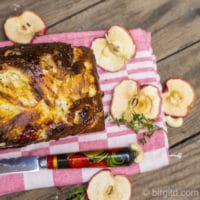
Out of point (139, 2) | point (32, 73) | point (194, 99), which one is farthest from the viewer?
point (139, 2)

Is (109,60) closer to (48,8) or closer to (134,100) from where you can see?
(134,100)

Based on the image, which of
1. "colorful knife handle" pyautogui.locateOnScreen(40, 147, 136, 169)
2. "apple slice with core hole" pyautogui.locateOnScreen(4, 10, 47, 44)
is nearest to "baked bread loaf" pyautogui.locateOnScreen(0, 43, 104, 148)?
"colorful knife handle" pyautogui.locateOnScreen(40, 147, 136, 169)

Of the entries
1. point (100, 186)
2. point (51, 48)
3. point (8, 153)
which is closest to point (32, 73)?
point (51, 48)

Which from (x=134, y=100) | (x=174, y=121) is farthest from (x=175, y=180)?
(x=134, y=100)

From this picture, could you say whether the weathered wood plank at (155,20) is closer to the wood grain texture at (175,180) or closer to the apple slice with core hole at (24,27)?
the apple slice with core hole at (24,27)

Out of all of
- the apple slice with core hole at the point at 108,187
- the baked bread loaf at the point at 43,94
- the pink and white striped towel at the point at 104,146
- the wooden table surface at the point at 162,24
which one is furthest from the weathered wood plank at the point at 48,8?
the apple slice with core hole at the point at 108,187

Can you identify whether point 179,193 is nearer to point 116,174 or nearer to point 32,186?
point 116,174
